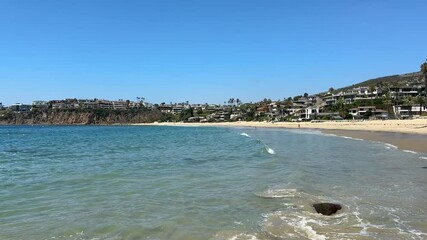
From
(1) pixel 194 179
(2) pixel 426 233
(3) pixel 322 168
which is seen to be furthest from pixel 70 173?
(2) pixel 426 233

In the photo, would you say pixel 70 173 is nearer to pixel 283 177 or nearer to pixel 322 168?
pixel 283 177

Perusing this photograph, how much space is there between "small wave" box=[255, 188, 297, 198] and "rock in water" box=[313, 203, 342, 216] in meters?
1.94

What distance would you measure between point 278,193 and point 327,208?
279cm

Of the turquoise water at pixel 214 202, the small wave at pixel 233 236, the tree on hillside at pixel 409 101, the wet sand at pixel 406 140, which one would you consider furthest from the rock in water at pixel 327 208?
the tree on hillside at pixel 409 101

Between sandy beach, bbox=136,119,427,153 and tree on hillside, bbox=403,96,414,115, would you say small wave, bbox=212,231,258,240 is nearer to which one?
sandy beach, bbox=136,119,427,153

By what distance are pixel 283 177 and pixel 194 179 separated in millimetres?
3641

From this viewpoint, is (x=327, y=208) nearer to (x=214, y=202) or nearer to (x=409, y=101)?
(x=214, y=202)

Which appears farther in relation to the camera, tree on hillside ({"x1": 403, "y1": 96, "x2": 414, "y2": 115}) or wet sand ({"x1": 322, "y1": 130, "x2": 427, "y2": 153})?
tree on hillside ({"x1": 403, "y1": 96, "x2": 414, "y2": 115})

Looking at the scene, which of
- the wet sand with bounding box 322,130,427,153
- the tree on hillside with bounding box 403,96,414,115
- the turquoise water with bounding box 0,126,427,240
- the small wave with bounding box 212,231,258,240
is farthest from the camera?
the tree on hillside with bounding box 403,96,414,115

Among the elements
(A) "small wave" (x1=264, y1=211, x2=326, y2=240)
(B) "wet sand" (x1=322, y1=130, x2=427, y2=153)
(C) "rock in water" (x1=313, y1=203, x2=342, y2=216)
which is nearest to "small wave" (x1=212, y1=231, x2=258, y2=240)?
(A) "small wave" (x1=264, y1=211, x2=326, y2=240)

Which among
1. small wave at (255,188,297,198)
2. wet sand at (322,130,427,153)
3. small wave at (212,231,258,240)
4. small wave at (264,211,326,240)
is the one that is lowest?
wet sand at (322,130,427,153)

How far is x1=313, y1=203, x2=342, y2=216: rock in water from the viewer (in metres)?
9.91

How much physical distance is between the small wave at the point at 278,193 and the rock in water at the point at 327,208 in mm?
1944

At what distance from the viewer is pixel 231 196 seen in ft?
39.8
